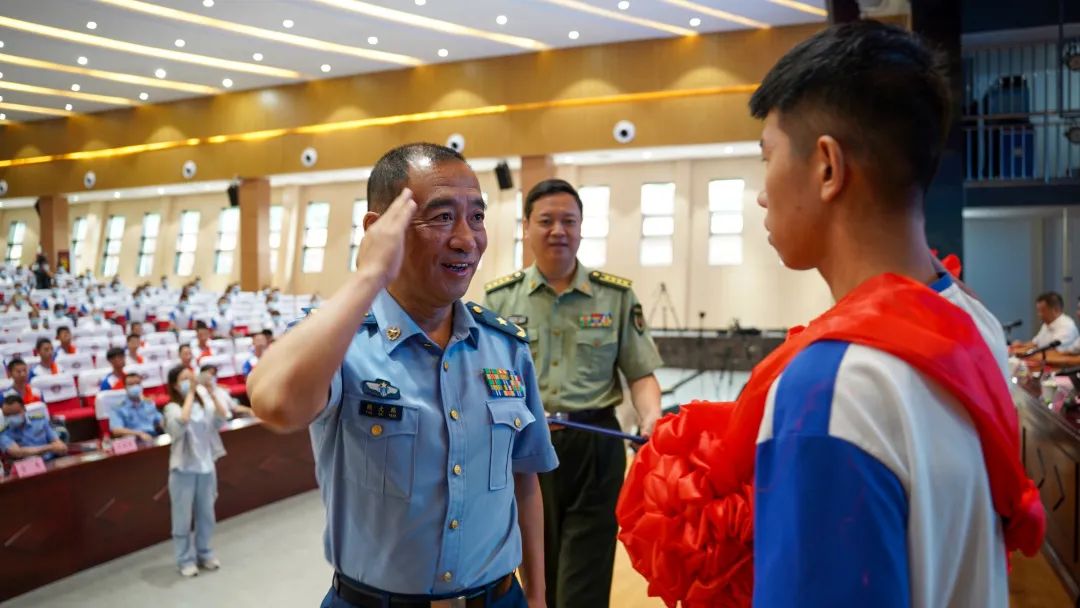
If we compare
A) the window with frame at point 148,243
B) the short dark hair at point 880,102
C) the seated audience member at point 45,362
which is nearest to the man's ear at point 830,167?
the short dark hair at point 880,102

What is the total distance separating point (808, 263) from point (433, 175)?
0.83 m

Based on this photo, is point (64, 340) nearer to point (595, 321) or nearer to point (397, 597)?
point (595, 321)

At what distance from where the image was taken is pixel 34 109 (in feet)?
66.4

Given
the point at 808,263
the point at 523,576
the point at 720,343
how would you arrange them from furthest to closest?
the point at 720,343, the point at 523,576, the point at 808,263

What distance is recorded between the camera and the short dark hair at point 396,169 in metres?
1.52

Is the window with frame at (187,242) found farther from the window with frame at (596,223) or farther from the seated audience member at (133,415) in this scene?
the seated audience member at (133,415)

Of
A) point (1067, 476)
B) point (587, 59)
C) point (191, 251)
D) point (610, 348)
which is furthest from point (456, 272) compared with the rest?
point (191, 251)

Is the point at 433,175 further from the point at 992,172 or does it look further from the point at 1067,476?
the point at 992,172

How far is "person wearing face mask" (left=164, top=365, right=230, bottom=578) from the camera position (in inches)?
205

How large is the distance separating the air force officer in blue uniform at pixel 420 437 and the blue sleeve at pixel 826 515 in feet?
2.91

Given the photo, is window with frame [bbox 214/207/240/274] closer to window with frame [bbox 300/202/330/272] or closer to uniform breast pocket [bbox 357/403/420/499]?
window with frame [bbox 300/202/330/272]

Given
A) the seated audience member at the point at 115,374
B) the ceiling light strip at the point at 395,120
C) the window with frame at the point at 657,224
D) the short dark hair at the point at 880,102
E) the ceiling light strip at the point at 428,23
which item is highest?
the ceiling light strip at the point at 428,23

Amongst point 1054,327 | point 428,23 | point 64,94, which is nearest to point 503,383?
point 1054,327

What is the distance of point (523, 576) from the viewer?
1781 millimetres
